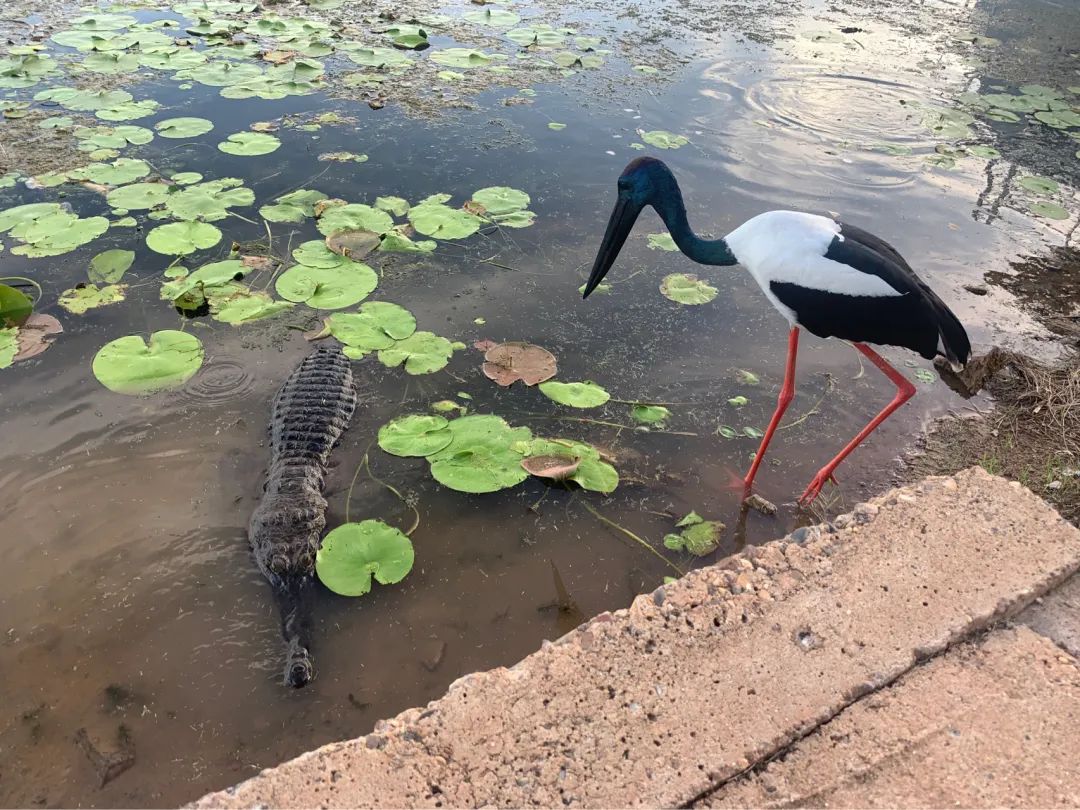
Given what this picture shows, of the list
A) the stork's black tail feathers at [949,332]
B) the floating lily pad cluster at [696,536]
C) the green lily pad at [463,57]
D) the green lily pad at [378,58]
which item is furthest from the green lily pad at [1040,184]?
the green lily pad at [378,58]

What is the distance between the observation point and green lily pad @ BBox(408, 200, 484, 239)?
4176 millimetres

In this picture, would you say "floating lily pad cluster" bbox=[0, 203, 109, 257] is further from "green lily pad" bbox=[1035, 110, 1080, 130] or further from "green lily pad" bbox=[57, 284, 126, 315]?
"green lily pad" bbox=[1035, 110, 1080, 130]

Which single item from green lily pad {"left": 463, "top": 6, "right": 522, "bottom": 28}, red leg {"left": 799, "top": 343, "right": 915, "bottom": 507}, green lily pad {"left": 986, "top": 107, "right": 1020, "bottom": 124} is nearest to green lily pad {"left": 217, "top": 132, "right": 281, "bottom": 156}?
green lily pad {"left": 463, "top": 6, "right": 522, "bottom": 28}

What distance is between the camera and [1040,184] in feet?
16.6

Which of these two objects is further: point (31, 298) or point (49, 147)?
point (49, 147)

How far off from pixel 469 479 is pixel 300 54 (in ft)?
17.2

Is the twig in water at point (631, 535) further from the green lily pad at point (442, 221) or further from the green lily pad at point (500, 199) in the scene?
the green lily pad at point (500, 199)

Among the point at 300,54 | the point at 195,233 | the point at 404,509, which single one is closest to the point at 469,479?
the point at 404,509

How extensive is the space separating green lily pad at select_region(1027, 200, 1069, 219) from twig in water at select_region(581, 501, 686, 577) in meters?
4.12

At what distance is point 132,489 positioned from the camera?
2795 mm

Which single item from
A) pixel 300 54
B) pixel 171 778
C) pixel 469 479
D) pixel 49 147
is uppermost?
pixel 300 54

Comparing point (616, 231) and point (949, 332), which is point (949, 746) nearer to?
point (949, 332)

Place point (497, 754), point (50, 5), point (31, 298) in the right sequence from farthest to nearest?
1. point (50, 5)
2. point (31, 298)
3. point (497, 754)

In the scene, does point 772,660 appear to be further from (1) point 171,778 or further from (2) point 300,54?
(2) point 300,54
